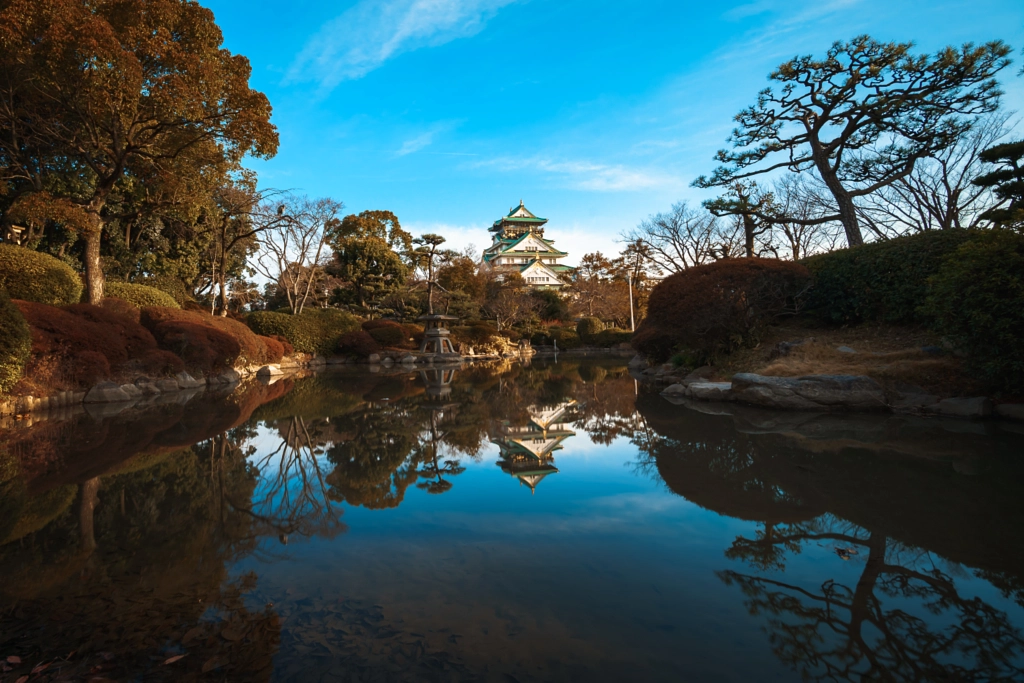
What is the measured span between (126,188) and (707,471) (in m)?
17.6

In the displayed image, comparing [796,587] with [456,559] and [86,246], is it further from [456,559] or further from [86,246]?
[86,246]

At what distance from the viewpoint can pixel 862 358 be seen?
7699mm

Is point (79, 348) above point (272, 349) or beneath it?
beneath

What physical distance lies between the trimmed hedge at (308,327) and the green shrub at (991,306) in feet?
64.2

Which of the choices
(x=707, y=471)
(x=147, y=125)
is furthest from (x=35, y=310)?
(x=707, y=471)

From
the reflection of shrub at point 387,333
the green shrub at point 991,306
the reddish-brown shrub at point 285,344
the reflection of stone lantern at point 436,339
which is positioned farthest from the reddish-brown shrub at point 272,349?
the green shrub at point 991,306

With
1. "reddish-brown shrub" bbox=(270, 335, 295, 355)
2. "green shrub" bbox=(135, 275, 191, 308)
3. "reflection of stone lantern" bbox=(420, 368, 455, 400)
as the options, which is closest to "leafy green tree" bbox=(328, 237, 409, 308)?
"reddish-brown shrub" bbox=(270, 335, 295, 355)

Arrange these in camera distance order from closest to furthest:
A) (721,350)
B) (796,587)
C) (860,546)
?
1. (796,587)
2. (860,546)
3. (721,350)

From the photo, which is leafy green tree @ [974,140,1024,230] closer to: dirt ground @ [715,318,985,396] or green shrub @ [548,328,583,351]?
dirt ground @ [715,318,985,396]

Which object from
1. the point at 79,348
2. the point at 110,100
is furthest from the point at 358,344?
the point at 79,348

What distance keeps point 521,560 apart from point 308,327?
2011 cm

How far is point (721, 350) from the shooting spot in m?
10.3

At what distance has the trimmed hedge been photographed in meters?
20.3

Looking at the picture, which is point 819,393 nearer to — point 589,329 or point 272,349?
point 272,349
